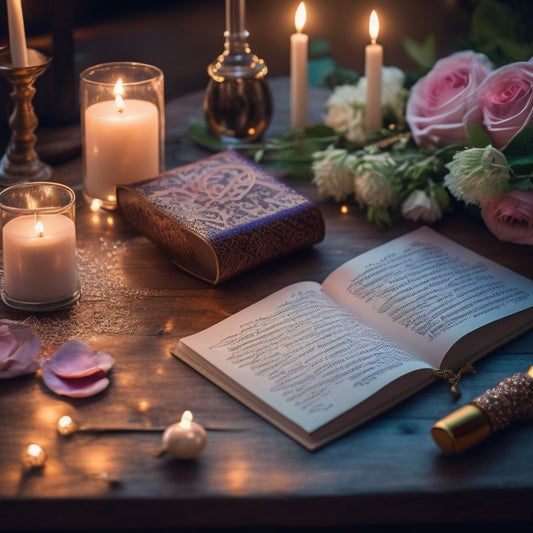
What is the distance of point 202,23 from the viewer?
3.21 m

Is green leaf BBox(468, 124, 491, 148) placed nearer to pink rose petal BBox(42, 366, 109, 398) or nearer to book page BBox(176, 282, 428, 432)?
book page BBox(176, 282, 428, 432)

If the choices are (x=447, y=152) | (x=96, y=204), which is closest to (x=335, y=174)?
(x=447, y=152)

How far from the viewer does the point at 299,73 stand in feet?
5.75

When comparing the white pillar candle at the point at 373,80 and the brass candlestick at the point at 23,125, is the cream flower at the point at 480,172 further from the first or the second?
the brass candlestick at the point at 23,125

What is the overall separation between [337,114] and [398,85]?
5.3 inches

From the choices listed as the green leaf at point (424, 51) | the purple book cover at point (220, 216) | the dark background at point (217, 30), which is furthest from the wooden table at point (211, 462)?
the dark background at point (217, 30)

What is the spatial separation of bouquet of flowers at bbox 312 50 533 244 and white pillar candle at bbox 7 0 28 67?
0.52m

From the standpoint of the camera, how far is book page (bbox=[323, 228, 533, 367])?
1.22 metres

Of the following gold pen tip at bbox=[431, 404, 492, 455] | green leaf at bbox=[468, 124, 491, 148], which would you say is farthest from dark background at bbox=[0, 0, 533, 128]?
gold pen tip at bbox=[431, 404, 492, 455]

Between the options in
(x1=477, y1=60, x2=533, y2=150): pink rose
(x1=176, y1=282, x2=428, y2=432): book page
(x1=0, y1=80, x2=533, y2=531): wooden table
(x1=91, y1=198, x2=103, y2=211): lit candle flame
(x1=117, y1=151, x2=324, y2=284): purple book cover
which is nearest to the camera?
(x1=0, y1=80, x2=533, y2=531): wooden table

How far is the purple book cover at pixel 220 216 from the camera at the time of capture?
1323 millimetres

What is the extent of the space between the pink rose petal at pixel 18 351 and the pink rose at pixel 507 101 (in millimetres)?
778

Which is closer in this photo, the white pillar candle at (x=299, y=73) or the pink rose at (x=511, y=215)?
the pink rose at (x=511, y=215)

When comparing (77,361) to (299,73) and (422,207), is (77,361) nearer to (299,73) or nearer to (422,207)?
(422,207)
